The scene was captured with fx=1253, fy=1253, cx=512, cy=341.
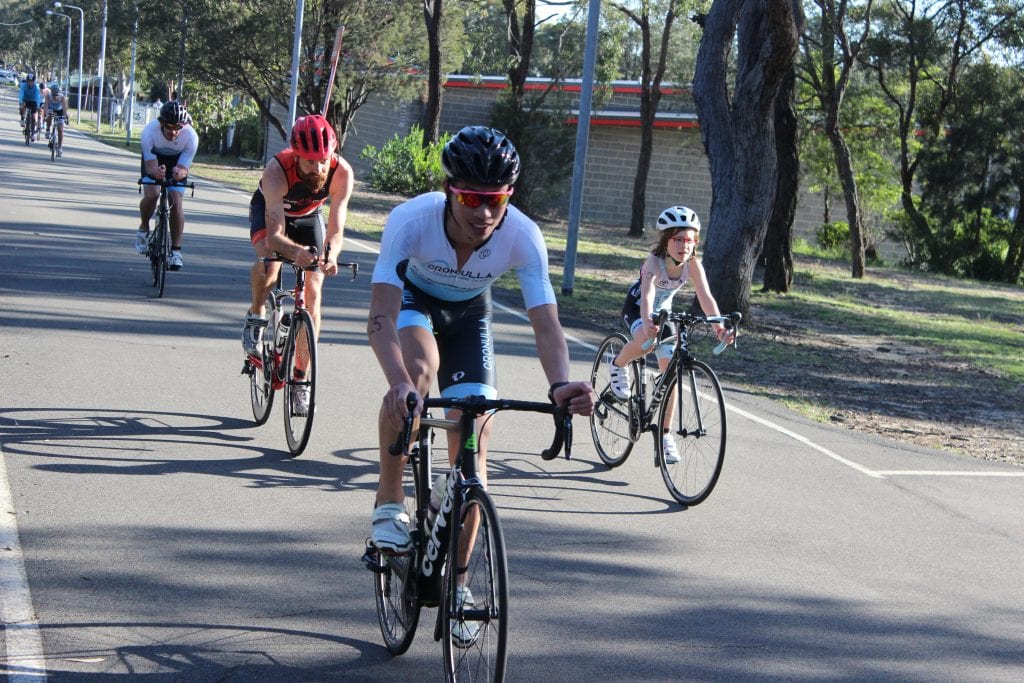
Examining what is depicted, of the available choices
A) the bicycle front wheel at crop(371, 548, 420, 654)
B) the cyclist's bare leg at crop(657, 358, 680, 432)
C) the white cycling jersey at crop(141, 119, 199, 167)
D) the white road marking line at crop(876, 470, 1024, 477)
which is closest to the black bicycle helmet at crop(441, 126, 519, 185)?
the bicycle front wheel at crop(371, 548, 420, 654)

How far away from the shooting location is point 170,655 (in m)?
4.57

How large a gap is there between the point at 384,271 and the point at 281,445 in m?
3.56

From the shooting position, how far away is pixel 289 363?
777cm

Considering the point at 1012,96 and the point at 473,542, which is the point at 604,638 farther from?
the point at 1012,96

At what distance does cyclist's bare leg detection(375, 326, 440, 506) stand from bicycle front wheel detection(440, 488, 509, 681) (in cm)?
49

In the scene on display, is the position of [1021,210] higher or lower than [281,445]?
higher

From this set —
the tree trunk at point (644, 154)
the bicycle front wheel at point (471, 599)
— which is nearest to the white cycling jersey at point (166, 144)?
the bicycle front wheel at point (471, 599)

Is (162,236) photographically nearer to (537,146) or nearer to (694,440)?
(694,440)

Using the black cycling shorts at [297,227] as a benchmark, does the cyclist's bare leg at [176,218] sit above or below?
below

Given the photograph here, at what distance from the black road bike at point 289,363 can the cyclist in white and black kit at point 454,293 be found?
2566 millimetres

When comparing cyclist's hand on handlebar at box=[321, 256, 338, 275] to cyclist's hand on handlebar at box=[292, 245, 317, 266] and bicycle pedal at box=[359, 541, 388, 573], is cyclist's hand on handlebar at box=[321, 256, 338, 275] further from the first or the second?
bicycle pedal at box=[359, 541, 388, 573]

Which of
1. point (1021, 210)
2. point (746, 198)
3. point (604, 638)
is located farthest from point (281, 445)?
point (1021, 210)

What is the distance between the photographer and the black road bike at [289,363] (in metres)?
7.60

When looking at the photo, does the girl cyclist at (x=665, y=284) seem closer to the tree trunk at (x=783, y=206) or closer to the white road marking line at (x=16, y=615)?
the white road marking line at (x=16, y=615)
